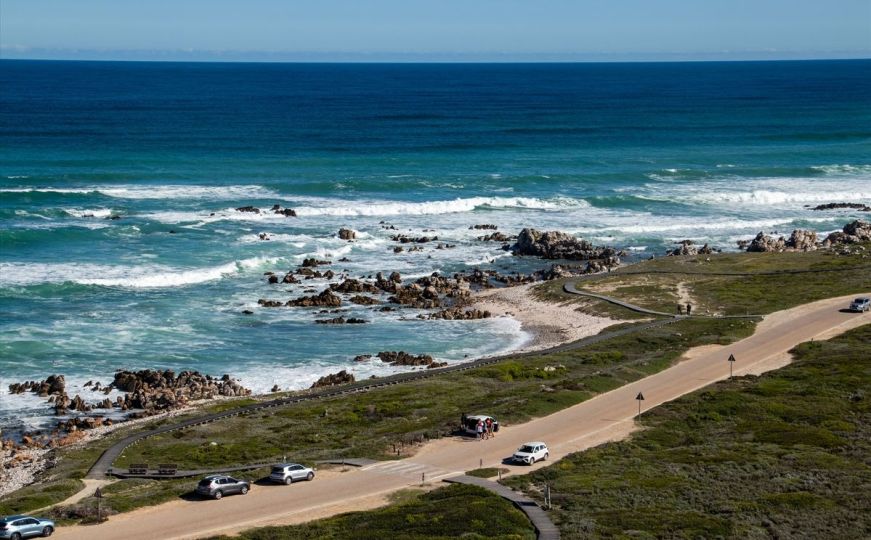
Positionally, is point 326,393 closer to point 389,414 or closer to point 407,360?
point 389,414

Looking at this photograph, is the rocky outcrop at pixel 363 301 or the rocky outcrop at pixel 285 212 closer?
the rocky outcrop at pixel 363 301

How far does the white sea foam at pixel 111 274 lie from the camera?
294 feet

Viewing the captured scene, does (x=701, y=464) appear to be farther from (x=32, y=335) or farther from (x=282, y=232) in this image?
(x=282, y=232)

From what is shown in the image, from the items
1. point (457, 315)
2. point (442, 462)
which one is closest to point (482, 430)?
point (442, 462)

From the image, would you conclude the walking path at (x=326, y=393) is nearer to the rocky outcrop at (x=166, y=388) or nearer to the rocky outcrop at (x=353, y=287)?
the rocky outcrop at (x=166, y=388)

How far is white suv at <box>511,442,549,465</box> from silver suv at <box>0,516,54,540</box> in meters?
18.5

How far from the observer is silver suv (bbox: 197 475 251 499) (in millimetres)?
44250

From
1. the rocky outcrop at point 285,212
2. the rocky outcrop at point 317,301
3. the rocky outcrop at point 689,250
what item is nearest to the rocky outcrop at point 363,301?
the rocky outcrop at point 317,301

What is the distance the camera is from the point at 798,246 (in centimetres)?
10725

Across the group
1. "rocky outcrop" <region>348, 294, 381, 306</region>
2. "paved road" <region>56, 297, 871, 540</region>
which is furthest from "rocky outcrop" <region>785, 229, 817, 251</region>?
"rocky outcrop" <region>348, 294, 381, 306</region>

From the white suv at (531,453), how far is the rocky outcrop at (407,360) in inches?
854

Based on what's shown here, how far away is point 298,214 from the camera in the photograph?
4793 inches

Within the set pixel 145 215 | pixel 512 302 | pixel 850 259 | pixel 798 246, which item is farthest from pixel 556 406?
pixel 145 215

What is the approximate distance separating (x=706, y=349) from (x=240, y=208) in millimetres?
63523
